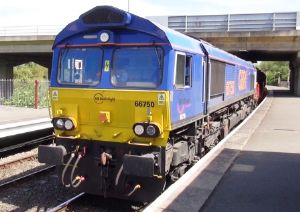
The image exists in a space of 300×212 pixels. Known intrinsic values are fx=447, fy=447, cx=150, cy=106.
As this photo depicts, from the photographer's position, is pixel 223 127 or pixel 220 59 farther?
pixel 223 127

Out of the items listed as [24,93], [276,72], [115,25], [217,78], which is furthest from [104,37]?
[276,72]

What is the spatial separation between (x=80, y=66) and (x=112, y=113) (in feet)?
3.47

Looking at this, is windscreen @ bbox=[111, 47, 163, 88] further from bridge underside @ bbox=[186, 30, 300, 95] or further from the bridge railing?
the bridge railing

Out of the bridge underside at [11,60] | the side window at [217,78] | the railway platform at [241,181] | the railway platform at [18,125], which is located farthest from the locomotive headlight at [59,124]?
the bridge underside at [11,60]

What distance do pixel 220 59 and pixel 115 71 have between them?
4354mm

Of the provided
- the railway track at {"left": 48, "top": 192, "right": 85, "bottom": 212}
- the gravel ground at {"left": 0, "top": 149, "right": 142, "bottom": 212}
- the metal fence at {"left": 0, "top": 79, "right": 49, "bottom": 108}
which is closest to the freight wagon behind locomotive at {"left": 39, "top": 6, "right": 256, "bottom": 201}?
the railway track at {"left": 48, "top": 192, "right": 85, "bottom": 212}

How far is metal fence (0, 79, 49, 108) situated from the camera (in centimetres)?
2028

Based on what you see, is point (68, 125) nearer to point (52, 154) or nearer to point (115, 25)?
point (52, 154)

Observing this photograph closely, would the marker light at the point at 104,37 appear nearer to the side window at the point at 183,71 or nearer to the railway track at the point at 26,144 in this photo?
the side window at the point at 183,71

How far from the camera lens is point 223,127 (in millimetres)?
12797

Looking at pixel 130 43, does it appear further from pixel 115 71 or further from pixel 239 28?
pixel 239 28

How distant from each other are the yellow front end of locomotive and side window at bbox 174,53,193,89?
0.61 m

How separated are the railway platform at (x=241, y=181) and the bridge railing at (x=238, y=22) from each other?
990 inches

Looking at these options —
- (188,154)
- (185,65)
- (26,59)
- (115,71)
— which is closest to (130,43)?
(115,71)
